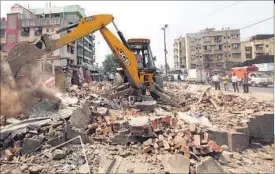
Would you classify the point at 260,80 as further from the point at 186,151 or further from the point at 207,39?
the point at 207,39

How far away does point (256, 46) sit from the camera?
62.2m

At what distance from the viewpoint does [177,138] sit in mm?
5746

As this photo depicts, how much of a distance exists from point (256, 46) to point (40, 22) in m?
47.0

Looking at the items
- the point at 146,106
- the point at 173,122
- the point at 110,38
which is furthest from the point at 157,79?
the point at 173,122

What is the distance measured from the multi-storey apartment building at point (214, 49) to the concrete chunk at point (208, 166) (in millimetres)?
63720

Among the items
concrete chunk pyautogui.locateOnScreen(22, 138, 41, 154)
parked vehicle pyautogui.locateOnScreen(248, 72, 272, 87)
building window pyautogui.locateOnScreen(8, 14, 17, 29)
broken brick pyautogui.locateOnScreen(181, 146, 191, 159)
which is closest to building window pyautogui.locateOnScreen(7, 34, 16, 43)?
building window pyautogui.locateOnScreen(8, 14, 17, 29)

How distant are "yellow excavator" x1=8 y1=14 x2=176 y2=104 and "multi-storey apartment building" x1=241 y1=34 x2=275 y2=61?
176 ft

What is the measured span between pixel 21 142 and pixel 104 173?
7.48 feet

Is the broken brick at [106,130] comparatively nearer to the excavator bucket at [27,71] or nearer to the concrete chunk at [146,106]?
the excavator bucket at [27,71]

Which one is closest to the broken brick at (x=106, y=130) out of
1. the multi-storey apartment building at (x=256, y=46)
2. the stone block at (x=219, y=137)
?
the stone block at (x=219, y=137)

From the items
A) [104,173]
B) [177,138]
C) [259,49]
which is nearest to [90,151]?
[104,173]

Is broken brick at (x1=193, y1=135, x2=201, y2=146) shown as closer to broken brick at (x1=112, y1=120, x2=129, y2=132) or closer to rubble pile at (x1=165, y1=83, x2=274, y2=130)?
broken brick at (x1=112, y1=120, x2=129, y2=132)

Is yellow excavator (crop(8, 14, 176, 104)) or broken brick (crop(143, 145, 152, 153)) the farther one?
yellow excavator (crop(8, 14, 176, 104))

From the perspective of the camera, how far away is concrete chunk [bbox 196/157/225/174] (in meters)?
4.92
